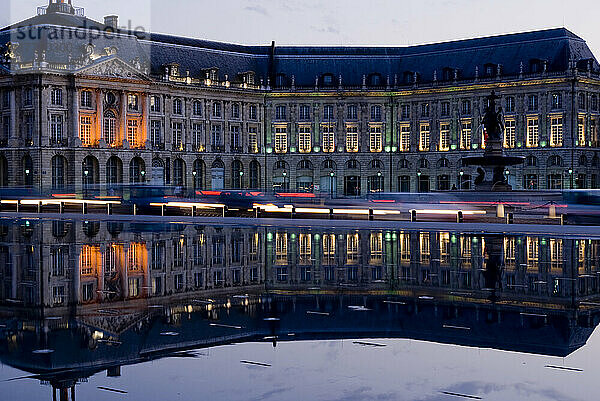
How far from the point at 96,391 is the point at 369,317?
266 inches

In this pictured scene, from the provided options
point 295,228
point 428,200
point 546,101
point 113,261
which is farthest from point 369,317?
point 546,101

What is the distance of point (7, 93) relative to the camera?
107m

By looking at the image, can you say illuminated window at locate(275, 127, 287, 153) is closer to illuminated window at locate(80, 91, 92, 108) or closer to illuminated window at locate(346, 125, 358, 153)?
illuminated window at locate(346, 125, 358, 153)

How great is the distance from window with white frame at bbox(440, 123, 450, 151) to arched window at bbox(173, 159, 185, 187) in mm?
35101

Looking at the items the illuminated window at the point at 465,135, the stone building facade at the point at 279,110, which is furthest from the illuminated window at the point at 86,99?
the illuminated window at the point at 465,135

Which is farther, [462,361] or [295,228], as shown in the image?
[295,228]

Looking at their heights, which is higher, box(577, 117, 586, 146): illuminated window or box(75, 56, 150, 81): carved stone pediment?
box(75, 56, 150, 81): carved stone pediment

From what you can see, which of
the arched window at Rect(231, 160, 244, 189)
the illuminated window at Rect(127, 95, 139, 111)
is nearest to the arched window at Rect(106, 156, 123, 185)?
the illuminated window at Rect(127, 95, 139, 111)

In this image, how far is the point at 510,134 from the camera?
377ft

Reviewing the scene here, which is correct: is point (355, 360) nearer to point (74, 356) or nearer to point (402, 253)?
point (74, 356)

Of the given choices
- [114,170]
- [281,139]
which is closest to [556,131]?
[281,139]

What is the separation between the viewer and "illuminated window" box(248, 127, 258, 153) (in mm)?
123500

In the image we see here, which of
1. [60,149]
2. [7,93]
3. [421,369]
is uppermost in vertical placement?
[7,93]

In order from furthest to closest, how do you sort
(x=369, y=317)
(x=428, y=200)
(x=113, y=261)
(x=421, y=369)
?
(x=428, y=200) < (x=113, y=261) < (x=369, y=317) < (x=421, y=369)
